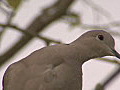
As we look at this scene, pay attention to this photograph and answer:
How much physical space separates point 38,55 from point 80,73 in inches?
4.6

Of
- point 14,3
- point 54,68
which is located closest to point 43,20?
point 14,3

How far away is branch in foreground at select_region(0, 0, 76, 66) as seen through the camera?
2072 mm

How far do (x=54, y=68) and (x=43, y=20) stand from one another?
103 cm

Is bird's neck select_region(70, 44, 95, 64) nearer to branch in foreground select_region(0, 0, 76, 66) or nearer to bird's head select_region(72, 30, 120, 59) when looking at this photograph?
bird's head select_region(72, 30, 120, 59)

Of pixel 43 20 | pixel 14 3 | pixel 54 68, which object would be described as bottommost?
pixel 43 20

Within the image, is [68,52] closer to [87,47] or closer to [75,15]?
[87,47]

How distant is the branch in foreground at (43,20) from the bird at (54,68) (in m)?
0.75

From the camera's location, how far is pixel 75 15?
2.09m

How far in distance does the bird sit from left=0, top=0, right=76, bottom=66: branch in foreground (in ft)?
2.47

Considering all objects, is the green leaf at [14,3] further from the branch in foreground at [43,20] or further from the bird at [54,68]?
the bird at [54,68]

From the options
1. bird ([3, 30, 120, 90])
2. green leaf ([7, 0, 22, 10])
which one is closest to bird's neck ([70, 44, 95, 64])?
bird ([3, 30, 120, 90])

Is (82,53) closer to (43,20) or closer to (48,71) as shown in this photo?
(48,71)

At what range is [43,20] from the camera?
224 centimetres

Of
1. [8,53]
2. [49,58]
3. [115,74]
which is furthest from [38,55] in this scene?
[8,53]
